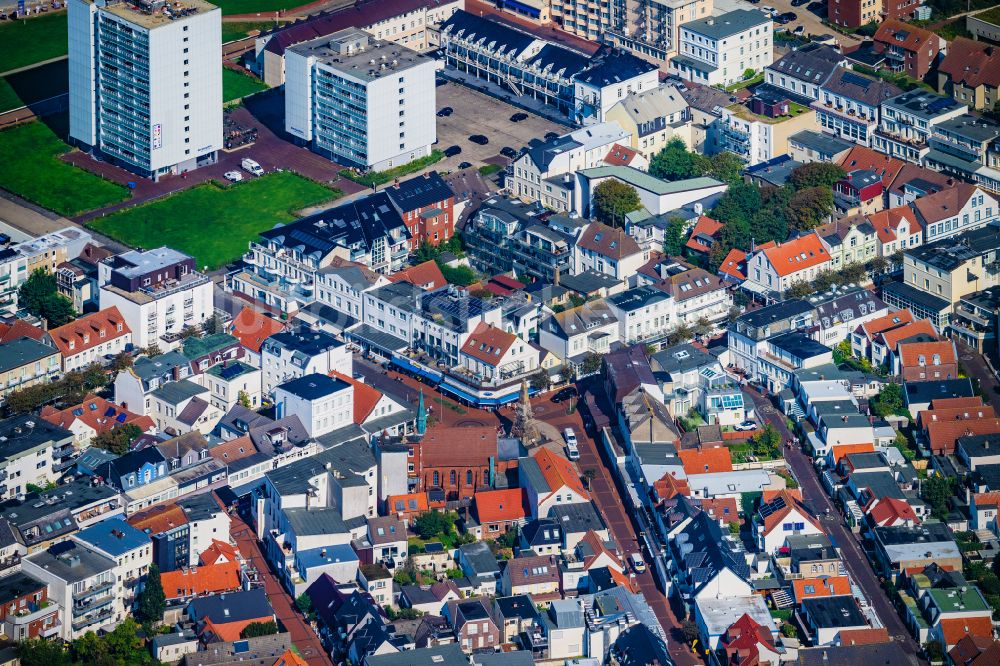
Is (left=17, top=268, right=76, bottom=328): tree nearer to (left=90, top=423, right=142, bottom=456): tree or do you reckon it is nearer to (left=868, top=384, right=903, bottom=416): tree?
(left=90, top=423, right=142, bottom=456): tree

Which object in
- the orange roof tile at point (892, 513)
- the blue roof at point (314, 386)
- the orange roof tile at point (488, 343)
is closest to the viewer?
the orange roof tile at point (892, 513)

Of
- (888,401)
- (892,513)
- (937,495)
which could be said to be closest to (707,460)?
(892,513)

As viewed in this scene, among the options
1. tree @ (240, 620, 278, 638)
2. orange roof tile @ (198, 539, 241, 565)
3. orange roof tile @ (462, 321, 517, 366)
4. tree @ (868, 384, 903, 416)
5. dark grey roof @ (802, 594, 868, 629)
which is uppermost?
orange roof tile @ (462, 321, 517, 366)

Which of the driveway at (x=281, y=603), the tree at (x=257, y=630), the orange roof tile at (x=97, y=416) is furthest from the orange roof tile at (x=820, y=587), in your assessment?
the orange roof tile at (x=97, y=416)

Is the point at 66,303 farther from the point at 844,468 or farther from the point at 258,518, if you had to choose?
the point at 844,468

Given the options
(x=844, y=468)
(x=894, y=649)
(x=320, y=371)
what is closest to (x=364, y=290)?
(x=320, y=371)

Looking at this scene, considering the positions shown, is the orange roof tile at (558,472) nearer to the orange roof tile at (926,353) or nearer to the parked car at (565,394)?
the parked car at (565,394)

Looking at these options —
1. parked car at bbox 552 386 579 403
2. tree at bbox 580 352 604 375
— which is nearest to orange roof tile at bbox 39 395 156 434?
parked car at bbox 552 386 579 403

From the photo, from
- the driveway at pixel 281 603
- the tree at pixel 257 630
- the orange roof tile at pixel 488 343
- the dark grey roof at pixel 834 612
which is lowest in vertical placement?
the driveway at pixel 281 603
